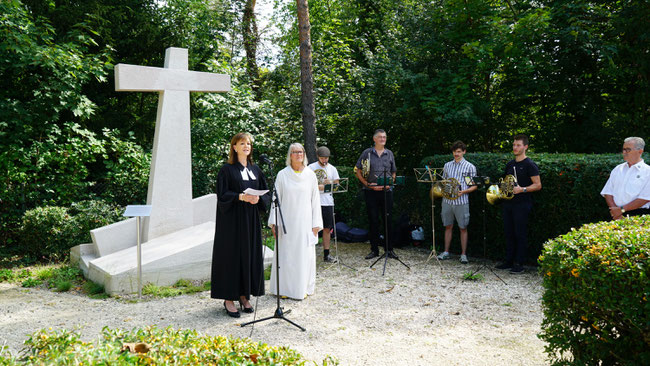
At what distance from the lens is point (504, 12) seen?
11055 mm

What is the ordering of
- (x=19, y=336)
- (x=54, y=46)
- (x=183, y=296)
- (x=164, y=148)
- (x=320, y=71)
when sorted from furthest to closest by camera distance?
1. (x=320, y=71)
2. (x=54, y=46)
3. (x=164, y=148)
4. (x=183, y=296)
5. (x=19, y=336)

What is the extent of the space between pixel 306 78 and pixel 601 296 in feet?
28.8

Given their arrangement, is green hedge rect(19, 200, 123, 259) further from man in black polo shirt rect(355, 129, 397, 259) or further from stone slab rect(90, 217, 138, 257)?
man in black polo shirt rect(355, 129, 397, 259)

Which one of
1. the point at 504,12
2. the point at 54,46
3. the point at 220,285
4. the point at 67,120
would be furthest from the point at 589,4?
the point at 67,120

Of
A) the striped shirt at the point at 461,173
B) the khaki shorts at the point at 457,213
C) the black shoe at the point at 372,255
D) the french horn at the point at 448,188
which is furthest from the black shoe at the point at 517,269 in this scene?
the black shoe at the point at 372,255

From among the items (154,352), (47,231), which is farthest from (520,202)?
(47,231)

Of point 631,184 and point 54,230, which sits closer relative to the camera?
point 631,184

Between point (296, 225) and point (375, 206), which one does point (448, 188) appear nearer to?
point (375, 206)

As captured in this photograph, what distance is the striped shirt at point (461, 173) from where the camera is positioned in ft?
26.3

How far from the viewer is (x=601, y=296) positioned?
9.96 ft

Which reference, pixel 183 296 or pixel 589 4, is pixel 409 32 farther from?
pixel 183 296

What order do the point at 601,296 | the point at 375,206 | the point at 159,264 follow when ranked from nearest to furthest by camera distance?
the point at 601,296
the point at 159,264
the point at 375,206

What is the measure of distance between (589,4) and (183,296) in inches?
428

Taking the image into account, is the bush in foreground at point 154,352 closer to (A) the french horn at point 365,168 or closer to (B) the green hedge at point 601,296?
(B) the green hedge at point 601,296
